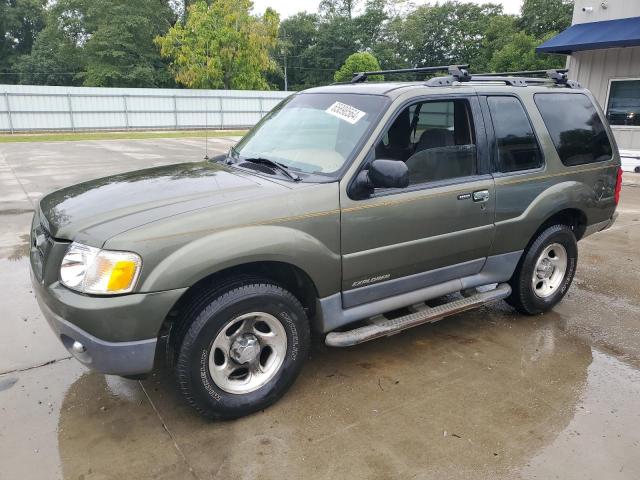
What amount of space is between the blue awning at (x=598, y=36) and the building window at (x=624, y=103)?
1.49 metres

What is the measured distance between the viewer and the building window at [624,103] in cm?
1406

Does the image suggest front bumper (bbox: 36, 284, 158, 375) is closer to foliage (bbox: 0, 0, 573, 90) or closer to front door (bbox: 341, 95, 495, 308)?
front door (bbox: 341, 95, 495, 308)

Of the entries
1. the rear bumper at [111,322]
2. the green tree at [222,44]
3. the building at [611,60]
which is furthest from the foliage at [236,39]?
the rear bumper at [111,322]

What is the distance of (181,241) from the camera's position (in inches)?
106

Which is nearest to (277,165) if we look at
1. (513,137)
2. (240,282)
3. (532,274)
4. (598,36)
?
(240,282)

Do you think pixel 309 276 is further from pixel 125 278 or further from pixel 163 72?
pixel 163 72

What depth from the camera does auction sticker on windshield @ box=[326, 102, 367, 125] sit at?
3525 millimetres

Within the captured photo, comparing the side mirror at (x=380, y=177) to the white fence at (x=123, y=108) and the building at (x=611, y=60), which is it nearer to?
the building at (x=611, y=60)

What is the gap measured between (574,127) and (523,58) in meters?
45.5

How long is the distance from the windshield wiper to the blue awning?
12611 millimetres

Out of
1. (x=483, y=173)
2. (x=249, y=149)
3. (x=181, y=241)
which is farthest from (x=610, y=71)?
(x=181, y=241)

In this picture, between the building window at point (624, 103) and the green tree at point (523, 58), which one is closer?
the building window at point (624, 103)

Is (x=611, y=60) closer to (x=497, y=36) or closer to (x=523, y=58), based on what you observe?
(x=523, y=58)

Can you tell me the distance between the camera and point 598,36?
1354 centimetres
